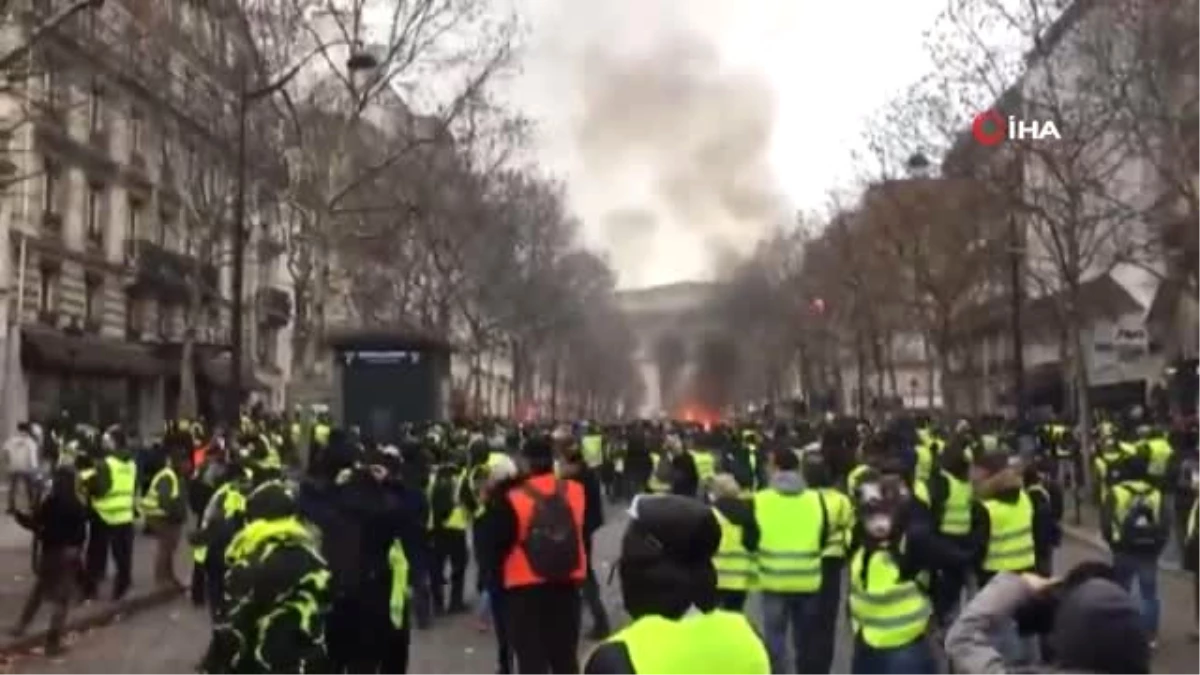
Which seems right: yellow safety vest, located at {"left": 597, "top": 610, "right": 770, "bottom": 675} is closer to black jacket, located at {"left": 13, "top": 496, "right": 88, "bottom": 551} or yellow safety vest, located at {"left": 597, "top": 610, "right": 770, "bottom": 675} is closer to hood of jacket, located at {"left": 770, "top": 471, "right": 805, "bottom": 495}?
hood of jacket, located at {"left": 770, "top": 471, "right": 805, "bottom": 495}

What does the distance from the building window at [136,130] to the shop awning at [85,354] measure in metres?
5.78

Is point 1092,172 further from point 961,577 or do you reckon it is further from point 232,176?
point 961,577

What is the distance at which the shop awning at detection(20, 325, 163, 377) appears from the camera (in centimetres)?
3888

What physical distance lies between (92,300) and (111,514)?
28.8 metres

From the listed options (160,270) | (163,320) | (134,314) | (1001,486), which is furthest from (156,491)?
(163,320)

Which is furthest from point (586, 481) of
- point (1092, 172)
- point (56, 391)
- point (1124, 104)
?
point (56, 391)

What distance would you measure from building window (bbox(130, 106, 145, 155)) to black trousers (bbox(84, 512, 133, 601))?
29651 millimetres

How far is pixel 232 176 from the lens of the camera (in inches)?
1570

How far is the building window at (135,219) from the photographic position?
157ft

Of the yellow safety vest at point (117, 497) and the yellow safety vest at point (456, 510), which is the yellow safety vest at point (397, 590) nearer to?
the yellow safety vest at point (456, 510)

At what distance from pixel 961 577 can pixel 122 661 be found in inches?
292

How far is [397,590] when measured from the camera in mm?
9148

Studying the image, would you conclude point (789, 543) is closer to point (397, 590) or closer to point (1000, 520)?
point (1000, 520)

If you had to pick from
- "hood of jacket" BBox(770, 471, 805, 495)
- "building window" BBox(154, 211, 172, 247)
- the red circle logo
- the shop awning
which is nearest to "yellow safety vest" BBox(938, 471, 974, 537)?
"hood of jacket" BBox(770, 471, 805, 495)
